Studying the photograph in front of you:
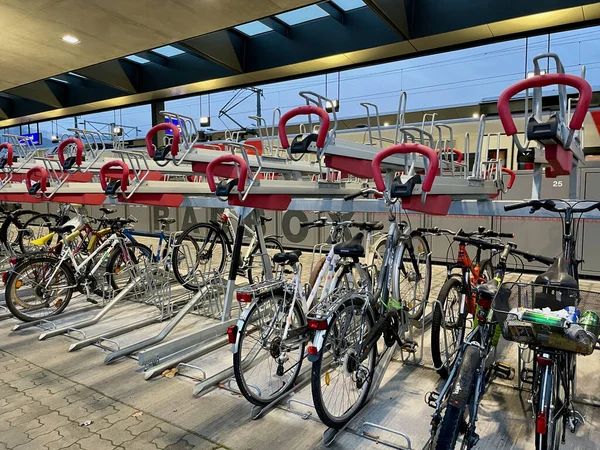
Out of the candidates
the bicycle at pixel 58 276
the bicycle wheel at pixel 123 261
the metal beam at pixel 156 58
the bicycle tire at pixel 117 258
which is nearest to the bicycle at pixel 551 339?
the bicycle wheel at pixel 123 261

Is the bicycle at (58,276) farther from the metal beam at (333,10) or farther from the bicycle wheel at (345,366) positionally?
the metal beam at (333,10)

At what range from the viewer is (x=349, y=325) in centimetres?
236

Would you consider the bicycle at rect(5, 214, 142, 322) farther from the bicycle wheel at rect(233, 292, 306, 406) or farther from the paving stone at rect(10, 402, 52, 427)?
the bicycle wheel at rect(233, 292, 306, 406)

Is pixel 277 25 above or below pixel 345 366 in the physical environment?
above

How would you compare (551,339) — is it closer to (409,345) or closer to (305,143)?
(409,345)

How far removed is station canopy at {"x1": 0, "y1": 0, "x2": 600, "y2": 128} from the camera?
5215mm

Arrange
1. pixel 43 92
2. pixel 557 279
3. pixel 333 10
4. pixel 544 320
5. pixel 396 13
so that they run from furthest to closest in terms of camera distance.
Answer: pixel 43 92 → pixel 333 10 → pixel 396 13 → pixel 557 279 → pixel 544 320

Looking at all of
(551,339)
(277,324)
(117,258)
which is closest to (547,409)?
(551,339)

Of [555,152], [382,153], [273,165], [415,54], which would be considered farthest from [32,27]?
[555,152]

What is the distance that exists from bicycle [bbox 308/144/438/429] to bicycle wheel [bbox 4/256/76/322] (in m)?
3.02

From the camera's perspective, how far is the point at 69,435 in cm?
225

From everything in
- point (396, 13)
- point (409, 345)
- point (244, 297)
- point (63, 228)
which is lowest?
point (409, 345)

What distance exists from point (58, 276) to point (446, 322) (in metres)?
3.53

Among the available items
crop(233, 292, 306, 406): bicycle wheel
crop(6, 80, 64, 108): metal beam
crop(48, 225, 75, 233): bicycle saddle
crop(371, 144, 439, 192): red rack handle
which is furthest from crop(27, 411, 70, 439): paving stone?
crop(6, 80, 64, 108): metal beam
